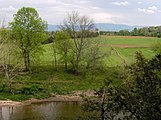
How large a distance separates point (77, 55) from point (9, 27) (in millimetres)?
11763

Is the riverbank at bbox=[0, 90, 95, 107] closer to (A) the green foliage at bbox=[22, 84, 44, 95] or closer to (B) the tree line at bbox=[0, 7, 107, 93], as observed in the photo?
(A) the green foliage at bbox=[22, 84, 44, 95]

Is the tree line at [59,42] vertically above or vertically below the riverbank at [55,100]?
above

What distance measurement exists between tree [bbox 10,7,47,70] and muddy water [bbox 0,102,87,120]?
40.6 ft

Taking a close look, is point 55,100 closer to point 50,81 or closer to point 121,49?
point 50,81

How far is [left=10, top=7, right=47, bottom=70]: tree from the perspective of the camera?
47531 mm

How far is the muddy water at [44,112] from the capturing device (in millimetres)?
31837

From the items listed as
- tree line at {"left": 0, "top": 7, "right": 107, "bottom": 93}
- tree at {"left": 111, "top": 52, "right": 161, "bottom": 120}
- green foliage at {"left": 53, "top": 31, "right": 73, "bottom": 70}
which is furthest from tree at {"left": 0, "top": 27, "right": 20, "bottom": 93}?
tree at {"left": 111, "top": 52, "right": 161, "bottom": 120}

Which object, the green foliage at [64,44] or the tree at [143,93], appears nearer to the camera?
the tree at [143,93]

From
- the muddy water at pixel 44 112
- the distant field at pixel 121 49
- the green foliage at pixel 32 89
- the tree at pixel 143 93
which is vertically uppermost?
the tree at pixel 143 93

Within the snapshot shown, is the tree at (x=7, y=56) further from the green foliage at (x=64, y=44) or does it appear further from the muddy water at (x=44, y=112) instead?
the green foliage at (x=64, y=44)

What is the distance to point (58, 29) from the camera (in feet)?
168

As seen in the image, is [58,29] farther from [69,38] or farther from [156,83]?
[156,83]

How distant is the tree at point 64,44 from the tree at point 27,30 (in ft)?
9.04

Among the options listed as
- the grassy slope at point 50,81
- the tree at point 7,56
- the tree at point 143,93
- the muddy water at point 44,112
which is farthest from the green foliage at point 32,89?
the tree at point 143,93
